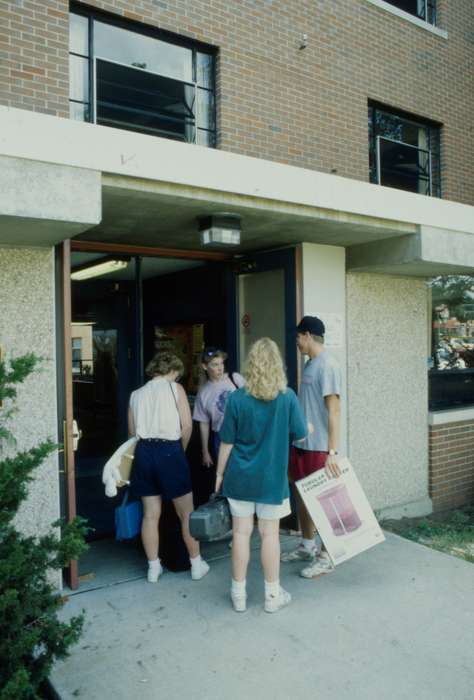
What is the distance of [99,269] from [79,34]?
6.81 feet

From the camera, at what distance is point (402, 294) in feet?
22.2

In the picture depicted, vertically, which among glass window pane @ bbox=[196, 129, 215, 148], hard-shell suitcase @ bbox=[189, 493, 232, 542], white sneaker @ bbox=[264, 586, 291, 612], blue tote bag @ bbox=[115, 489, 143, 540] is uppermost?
glass window pane @ bbox=[196, 129, 215, 148]

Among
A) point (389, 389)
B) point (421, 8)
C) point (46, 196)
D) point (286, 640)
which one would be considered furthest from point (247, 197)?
point (421, 8)

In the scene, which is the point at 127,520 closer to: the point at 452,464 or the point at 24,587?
the point at 24,587

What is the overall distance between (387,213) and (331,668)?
3532 millimetres

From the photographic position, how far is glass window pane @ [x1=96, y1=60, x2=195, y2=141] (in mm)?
5348

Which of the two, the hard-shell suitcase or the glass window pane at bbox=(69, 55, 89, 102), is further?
the glass window pane at bbox=(69, 55, 89, 102)

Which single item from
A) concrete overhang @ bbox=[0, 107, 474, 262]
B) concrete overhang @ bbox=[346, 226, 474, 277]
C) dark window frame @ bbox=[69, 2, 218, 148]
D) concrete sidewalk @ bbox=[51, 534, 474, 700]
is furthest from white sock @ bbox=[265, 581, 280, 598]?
dark window frame @ bbox=[69, 2, 218, 148]

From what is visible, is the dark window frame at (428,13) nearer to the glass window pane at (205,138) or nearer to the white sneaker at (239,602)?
the glass window pane at (205,138)

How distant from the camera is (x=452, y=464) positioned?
7.32 metres

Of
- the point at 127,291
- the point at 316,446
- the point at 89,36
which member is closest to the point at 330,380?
the point at 316,446

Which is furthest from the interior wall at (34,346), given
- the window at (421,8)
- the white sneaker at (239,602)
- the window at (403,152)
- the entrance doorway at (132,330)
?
the window at (421,8)

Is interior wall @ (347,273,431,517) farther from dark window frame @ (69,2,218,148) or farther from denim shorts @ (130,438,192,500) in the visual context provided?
denim shorts @ (130,438,192,500)

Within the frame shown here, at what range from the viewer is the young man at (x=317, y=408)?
4.49 meters
